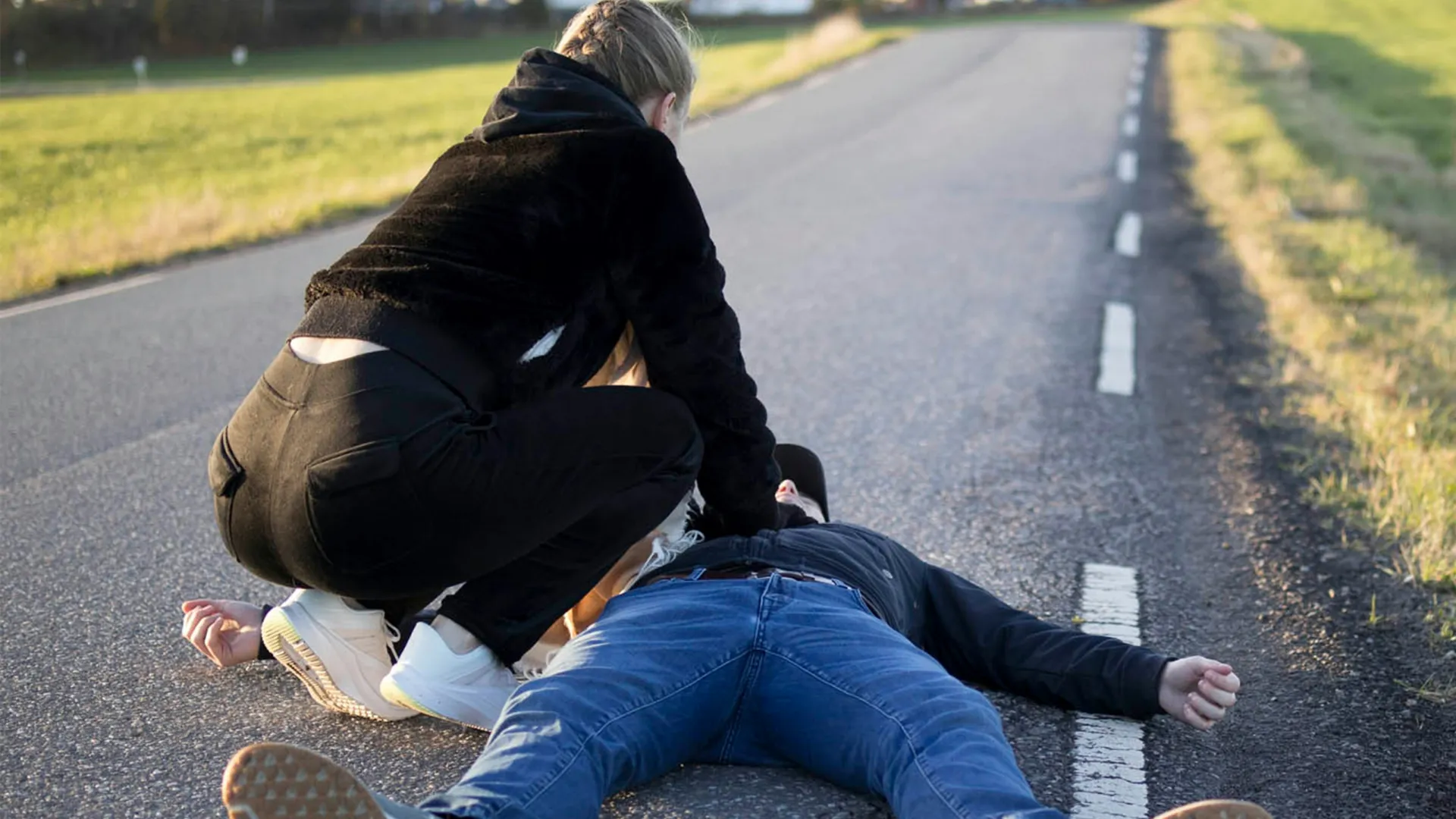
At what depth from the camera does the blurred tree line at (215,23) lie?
4119 cm

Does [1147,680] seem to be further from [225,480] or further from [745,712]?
[225,480]

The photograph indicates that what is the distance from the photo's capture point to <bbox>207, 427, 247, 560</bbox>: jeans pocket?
283cm

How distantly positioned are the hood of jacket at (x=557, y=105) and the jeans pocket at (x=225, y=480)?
83 cm

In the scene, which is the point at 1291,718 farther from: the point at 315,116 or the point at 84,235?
the point at 315,116

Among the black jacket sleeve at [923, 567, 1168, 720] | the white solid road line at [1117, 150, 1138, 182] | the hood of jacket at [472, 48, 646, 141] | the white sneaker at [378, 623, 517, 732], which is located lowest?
the white solid road line at [1117, 150, 1138, 182]

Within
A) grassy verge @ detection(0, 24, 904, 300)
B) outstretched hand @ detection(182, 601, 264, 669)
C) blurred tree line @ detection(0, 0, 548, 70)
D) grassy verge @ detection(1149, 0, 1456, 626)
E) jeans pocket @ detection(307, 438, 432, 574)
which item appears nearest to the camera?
jeans pocket @ detection(307, 438, 432, 574)

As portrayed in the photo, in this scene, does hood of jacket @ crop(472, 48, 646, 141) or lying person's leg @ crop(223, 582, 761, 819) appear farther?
hood of jacket @ crop(472, 48, 646, 141)

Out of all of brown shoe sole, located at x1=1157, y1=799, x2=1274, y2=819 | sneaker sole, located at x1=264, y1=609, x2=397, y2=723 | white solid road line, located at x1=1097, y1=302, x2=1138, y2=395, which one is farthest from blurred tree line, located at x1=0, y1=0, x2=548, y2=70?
A: brown shoe sole, located at x1=1157, y1=799, x2=1274, y2=819

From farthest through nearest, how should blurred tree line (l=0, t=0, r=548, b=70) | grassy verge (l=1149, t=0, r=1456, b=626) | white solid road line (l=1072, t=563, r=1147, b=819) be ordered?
blurred tree line (l=0, t=0, r=548, b=70), grassy verge (l=1149, t=0, r=1456, b=626), white solid road line (l=1072, t=563, r=1147, b=819)

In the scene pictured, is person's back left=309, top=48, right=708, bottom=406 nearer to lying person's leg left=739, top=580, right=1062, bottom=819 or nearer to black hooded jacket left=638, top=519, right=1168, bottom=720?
black hooded jacket left=638, top=519, right=1168, bottom=720

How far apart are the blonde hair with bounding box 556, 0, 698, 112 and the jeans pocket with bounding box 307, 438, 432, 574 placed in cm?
98

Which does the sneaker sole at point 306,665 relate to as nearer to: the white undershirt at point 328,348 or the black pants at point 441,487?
the black pants at point 441,487

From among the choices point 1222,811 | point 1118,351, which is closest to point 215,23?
point 1118,351

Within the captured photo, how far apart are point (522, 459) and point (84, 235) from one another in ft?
30.7
